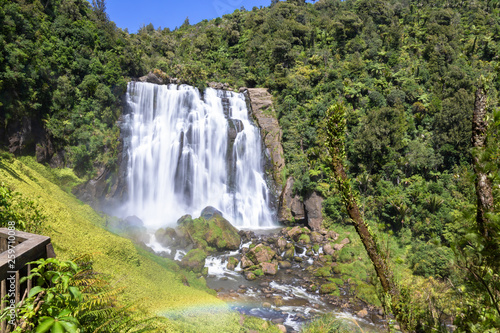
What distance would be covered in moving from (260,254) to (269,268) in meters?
1.13

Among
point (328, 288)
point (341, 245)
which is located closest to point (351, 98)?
point (341, 245)

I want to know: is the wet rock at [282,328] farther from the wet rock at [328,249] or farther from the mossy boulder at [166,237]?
the mossy boulder at [166,237]

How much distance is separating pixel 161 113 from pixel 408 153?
22186mm

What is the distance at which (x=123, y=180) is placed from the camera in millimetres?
22125

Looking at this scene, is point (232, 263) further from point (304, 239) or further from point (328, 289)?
point (304, 239)

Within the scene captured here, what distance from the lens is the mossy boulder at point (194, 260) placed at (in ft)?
46.3

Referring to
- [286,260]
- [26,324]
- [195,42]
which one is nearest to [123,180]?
[286,260]

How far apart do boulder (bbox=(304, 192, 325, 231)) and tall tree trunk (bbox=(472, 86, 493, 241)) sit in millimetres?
19958

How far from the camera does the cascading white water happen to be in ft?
75.6

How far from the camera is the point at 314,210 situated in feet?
72.7

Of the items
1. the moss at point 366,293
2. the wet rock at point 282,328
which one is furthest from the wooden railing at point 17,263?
the moss at point 366,293

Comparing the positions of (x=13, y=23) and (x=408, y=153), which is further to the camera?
(x=408, y=153)

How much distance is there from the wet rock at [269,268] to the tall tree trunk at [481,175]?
14169 millimetres

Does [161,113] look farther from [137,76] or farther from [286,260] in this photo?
[286,260]
